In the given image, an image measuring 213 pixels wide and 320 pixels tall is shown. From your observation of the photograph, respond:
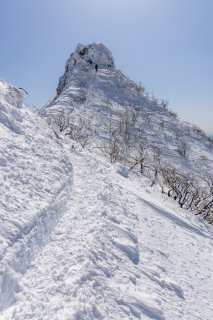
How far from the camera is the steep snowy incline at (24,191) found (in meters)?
5.87

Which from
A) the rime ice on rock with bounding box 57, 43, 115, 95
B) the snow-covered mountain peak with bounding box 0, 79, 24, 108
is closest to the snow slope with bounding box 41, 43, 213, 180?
the rime ice on rock with bounding box 57, 43, 115, 95

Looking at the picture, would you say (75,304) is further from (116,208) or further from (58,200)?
(116,208)

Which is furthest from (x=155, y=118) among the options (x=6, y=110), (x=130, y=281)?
(x=130, y=281)

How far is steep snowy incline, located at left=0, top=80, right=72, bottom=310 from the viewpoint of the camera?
5871mm

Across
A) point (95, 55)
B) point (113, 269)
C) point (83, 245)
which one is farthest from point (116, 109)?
point (113, 269)

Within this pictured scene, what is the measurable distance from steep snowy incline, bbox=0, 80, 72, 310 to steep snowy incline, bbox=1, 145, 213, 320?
28 cm

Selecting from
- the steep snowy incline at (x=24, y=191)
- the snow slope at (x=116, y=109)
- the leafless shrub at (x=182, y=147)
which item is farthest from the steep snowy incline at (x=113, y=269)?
the leafless shrub at (x=182, y=147)

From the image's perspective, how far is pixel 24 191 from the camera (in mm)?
8180

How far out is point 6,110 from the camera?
42.3ft

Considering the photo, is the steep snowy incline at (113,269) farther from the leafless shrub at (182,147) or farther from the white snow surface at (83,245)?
the leafless shrub at (182,147)

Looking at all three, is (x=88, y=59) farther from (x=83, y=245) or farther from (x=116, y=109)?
(x=83, y=245)

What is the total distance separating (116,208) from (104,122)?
2827cm

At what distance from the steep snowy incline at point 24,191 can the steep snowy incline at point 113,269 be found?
0.91 feet

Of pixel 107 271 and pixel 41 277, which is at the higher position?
pixel 107 271
